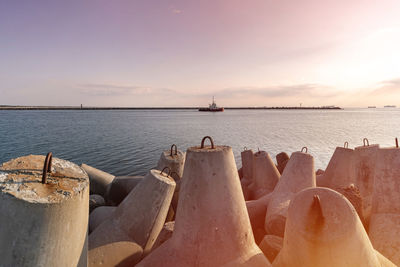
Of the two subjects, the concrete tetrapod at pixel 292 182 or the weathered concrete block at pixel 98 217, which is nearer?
the concrete tetrapod at pixel 292 182

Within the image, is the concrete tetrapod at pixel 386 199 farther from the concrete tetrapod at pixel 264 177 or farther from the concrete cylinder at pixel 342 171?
the concrete tetrapod at pixel 264 177

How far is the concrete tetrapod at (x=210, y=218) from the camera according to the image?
2.05 metres

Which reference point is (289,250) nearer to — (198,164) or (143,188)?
(198,164)

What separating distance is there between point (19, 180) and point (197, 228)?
4.55 feet

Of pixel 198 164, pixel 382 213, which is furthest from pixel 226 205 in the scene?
pixel 382 213

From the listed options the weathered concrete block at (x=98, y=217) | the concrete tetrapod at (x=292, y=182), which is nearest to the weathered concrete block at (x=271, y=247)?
the concrete tetrapod at (x=292, y=182)

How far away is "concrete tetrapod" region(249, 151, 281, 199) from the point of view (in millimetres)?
5469

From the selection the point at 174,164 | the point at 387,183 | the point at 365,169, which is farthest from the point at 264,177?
the point at 387,183

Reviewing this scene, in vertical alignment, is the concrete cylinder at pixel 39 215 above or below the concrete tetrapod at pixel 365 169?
above

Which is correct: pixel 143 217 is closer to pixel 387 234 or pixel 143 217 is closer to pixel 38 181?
pixel 38 181

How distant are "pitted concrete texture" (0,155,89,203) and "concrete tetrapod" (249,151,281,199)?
4.50 metres

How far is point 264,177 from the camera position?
18.2 feet

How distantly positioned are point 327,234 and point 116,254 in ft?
7.69

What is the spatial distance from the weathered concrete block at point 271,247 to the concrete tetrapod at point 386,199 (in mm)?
1197
